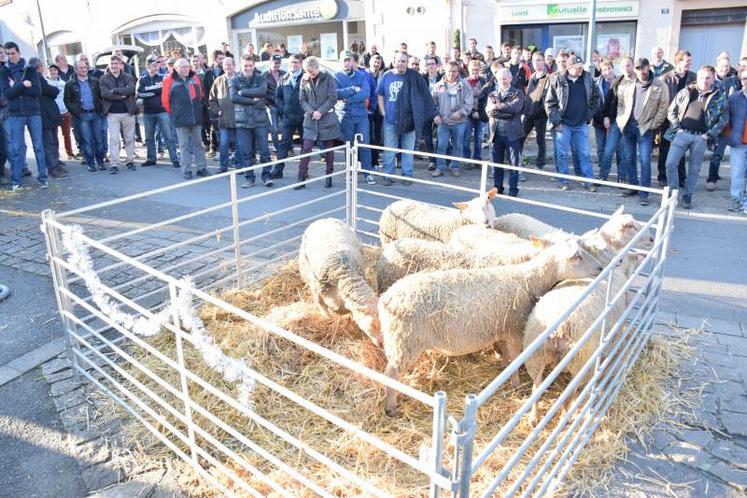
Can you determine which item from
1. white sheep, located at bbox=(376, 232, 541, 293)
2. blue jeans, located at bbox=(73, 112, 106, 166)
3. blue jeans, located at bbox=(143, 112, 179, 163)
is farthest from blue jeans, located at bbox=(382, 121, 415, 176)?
blue jeans, located at bbox=(73, 112, 106, 166)

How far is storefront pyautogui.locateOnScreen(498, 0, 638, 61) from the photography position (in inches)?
688

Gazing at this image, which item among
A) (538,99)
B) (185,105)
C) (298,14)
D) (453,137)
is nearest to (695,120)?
(538,99)

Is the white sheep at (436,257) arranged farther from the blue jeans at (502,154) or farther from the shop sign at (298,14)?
the shop sign at (298,14)

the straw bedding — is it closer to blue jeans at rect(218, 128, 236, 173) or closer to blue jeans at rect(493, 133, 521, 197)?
blue jeans at rect(493, 133, 521, 197)

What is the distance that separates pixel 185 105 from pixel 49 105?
275 centimetres

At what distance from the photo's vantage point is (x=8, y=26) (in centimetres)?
3325

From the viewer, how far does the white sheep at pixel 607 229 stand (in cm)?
516

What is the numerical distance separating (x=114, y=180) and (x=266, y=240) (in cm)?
545

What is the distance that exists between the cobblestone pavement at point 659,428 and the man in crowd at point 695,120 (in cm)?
69

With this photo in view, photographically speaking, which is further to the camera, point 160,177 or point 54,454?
point 160,177

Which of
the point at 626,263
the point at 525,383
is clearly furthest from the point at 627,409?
the point at 626,263

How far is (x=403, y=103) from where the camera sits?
35.3 feet

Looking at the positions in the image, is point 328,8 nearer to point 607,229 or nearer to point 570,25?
point 570,25

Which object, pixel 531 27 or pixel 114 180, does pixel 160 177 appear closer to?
pixel 114 180
